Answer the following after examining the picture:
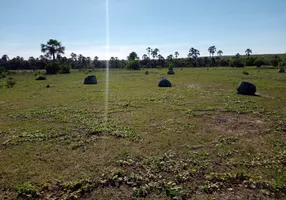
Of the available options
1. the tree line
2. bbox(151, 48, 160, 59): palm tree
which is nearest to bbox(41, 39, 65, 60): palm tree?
the tree line

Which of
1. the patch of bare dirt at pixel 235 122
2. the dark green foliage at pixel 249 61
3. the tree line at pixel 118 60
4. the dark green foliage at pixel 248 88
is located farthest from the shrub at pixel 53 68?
the dark green foliage at pixel 249 61

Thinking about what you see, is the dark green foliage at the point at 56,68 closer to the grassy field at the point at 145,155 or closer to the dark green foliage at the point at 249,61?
the grassy field at the point at 145,155

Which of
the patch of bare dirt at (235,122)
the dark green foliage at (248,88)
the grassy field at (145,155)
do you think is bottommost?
the grassy field at (145,155)

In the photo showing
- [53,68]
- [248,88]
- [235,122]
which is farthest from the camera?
[53,68]

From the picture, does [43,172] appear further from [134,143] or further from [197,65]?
[197,65]

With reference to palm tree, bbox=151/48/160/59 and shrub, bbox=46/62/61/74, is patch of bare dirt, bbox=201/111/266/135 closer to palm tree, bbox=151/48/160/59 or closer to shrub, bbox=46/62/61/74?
shrub, bbox=46/62/61/74

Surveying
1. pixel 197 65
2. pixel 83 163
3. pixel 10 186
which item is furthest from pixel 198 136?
pixel 197 65

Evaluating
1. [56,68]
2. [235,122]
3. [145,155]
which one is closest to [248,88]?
[235,122]

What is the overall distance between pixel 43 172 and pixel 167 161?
417 cm

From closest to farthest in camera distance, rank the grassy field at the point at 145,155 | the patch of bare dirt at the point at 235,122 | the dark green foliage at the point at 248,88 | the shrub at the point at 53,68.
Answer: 1. the grassy field at the point at 145,155
2. the patch of bare dirt at the point at 235,122
3. the dark green foliage at the point at 248,88
4. the shrub at the point at 53,68

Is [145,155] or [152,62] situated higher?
[152,62]

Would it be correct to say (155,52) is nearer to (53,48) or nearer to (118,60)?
(118,60)

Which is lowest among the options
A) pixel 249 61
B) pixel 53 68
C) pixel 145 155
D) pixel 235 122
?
pixel 145 155

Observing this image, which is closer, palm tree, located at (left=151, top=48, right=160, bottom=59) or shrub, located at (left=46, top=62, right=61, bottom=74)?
shrub, located at (left=46, top=62, right=61, bottom=74)
